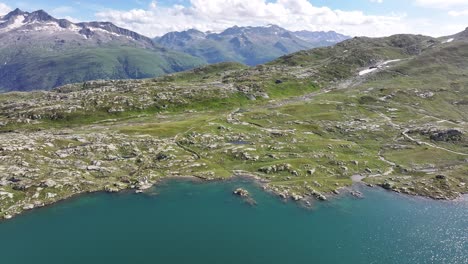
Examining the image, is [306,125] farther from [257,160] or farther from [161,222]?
[161,222]

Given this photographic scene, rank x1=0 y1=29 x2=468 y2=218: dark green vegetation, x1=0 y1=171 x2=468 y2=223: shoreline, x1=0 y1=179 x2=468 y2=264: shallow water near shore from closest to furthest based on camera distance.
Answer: x1=0 y1=179 x2=468 y2=264: shallow water near shore → x1=0 y1=171 x2=468 y2=223: shoreline → x1=0 y1=29 x2=468 y2=218: dark green vegetation

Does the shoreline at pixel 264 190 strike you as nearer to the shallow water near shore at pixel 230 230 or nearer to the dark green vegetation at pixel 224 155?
the dark green vegetation at pixel 224 155

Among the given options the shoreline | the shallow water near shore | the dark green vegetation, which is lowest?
the shallow water near shore

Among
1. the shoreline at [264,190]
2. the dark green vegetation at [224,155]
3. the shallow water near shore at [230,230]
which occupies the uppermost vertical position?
the dark green vegetation at [224,155]

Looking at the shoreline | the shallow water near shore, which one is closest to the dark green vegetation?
the shoreline

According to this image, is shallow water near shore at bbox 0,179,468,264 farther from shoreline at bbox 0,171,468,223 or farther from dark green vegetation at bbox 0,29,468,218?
dark green vegetation at bbox 0,29,468,218

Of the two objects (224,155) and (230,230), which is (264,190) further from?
(224,155)

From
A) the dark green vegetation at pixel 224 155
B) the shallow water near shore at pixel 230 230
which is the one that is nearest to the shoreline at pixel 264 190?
the dark green vegetation at pixel 224 155

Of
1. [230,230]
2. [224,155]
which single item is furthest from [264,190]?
[224,155]
